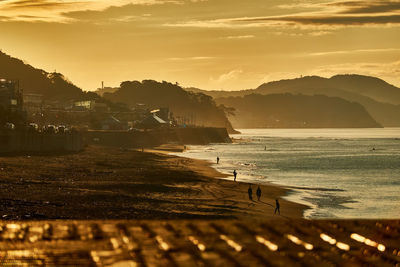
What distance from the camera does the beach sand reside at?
3553cm

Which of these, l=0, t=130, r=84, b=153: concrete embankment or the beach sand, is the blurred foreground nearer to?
the beach sand

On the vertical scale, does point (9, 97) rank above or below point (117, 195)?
above

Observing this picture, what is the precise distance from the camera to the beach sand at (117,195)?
35531 millimetres

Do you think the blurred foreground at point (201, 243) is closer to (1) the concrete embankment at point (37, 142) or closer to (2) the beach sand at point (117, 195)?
(2) the beach sand at point (117, 195)

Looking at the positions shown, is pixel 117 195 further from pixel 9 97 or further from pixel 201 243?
pixel 9 97

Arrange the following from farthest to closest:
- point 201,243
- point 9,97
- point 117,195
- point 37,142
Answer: point 9,97 < point 37,142 < point 117,195 < point 201,243

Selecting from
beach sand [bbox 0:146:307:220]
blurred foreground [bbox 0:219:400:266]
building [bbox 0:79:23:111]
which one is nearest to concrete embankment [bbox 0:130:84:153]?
beach sand [bbox 0:146:307:220]

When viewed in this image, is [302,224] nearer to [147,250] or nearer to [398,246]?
[398,246]

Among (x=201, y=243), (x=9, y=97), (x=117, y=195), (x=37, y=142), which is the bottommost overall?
(x=117, y=195)

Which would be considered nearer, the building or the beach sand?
the beach sand

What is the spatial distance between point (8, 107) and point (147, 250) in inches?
4535

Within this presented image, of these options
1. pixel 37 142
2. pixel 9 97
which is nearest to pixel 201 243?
pixel 37 142

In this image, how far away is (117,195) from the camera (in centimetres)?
4672

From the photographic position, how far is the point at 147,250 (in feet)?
12.3
